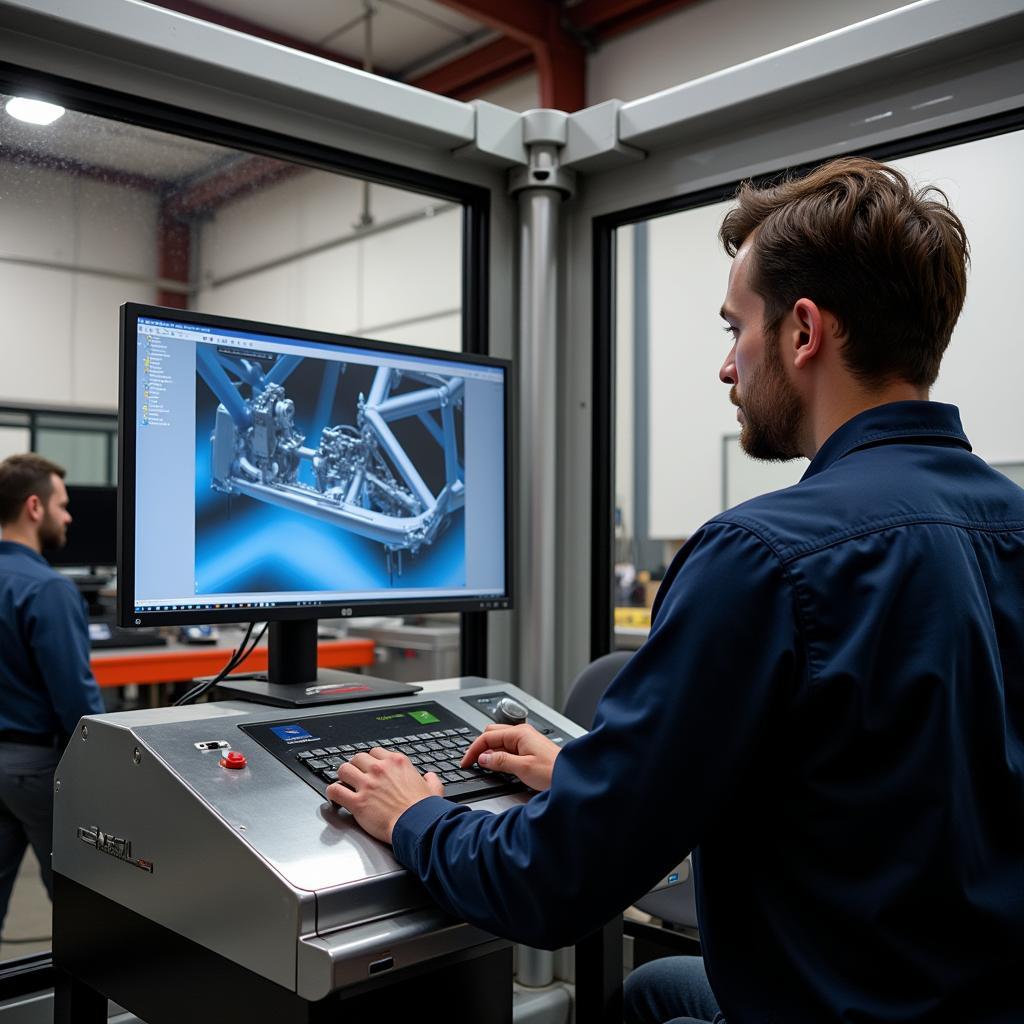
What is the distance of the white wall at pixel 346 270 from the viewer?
4434mm

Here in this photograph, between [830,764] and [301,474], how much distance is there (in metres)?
0.80

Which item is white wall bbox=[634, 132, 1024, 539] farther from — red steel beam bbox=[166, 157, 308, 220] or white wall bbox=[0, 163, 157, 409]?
white wall bbox=[0, 163, 157, 409]

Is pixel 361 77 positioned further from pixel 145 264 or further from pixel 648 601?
→ pixel 648 601

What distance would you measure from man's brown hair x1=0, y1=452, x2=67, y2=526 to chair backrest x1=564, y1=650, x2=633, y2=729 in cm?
176

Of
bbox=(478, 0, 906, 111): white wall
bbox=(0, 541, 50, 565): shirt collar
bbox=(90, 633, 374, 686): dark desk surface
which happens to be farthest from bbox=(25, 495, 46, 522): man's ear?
bbox=(478, 0, 906, 111): white wall

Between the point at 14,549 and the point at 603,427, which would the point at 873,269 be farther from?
the point at 14,549

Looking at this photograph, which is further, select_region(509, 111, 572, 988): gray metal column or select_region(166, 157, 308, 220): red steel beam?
select_region(166, 157, 308, 220): red steel beam

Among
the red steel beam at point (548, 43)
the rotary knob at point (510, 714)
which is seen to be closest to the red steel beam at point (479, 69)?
the red steel beam at point (548, 43)

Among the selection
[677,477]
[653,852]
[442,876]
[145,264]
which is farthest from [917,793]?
[677,477]

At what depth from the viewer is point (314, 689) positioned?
130 cm

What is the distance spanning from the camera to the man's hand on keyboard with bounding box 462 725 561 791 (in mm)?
1099

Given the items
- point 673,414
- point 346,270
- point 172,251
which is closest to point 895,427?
point 172,251

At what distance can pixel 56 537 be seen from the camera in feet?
9.35

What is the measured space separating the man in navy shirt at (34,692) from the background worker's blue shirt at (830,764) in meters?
1.97
